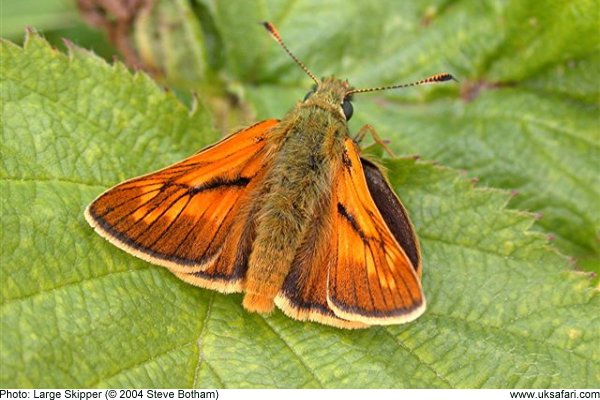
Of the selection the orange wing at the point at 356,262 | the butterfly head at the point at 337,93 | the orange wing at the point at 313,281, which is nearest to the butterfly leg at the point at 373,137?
the butterfly head at the point at 337,93

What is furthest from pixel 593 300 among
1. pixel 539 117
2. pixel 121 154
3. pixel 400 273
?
pixel 121 154

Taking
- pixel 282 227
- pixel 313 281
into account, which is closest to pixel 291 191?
pixel 282 227

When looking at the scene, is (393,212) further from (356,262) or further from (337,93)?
(337,93)

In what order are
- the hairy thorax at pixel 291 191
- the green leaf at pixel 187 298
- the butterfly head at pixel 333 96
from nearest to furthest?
the green leaf at pixel 187 298 < the hairy thorax at pixel 291 191 < the butterfly head at pixel 333 96

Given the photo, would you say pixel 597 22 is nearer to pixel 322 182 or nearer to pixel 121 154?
pixel 322 182

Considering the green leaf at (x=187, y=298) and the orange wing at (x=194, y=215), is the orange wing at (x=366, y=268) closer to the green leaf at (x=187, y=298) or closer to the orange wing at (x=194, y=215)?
the green leaf at (x=187, y=298)

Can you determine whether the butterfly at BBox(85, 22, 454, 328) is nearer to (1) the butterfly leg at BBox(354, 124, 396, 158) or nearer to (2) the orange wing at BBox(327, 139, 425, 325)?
(2) the orange wing at BBox(327, 139, 425, 325)

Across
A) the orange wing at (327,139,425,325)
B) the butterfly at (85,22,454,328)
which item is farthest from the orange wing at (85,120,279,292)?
the orange wing at (327,139,425,325)
